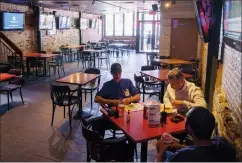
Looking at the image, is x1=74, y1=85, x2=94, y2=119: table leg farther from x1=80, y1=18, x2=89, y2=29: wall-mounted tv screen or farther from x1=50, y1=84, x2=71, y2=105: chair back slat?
x1=80, y1=18, x2=89, y2=29: wall-mounted tv screen

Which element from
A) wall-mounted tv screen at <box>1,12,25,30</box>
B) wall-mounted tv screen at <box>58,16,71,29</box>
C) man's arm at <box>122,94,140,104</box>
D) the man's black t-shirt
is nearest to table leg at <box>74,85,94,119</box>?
man's arm at <box>122,94,140,104</box>

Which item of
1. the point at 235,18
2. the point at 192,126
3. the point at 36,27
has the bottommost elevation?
the point at 192,126

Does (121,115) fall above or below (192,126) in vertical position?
below

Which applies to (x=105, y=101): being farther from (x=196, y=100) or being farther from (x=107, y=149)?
(x=196, y=100)

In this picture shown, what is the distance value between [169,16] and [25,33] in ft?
19.6

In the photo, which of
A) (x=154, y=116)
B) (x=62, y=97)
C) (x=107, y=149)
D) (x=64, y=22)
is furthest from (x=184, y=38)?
(x=64, y=22)

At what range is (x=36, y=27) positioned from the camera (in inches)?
434

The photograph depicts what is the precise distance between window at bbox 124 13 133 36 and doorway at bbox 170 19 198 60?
10.4 metres

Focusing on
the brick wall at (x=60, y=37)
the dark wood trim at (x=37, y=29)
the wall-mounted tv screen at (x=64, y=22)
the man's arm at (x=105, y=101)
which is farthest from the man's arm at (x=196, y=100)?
the wall-mounted tv screen at (x=64, y=22)

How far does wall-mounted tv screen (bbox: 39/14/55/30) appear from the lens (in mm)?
11070

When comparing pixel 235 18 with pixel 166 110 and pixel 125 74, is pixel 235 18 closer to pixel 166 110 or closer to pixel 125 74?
pixel 166 110

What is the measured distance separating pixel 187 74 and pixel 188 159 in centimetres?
407

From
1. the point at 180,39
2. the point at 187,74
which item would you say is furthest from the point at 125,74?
the point at 187,74

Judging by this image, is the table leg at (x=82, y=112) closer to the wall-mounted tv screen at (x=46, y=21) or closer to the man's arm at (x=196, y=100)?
the man's arm at (x=196, y=100)
